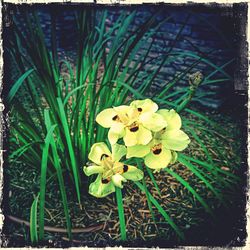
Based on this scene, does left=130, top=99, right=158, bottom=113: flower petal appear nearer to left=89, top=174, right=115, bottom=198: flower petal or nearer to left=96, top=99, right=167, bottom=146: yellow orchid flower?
left=96, top=99, right=167, bottom=146: yellow orchid flower

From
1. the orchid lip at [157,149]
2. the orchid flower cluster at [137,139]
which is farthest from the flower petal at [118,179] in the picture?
the orchid lip at [157,149]

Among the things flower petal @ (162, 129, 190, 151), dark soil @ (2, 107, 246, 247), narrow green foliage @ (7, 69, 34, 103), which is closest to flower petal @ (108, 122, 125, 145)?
flower petal @ (162, 129, 190, 151)

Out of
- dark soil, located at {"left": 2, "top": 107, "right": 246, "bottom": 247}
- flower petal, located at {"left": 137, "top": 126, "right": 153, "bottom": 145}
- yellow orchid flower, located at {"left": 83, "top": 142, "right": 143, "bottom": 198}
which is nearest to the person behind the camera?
flower petal, located at {"left": 137, "top": 126, "right": 153, "bottom": 145}

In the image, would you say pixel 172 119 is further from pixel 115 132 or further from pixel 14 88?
pixel 14 88

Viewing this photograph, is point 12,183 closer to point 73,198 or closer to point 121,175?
point 73,198

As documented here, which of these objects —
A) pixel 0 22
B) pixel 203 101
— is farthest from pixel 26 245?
pixel 203 101

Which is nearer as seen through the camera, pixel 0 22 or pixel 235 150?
pixel 0 22

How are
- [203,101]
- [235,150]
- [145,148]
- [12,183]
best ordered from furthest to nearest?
[203,101], [235,150], [12,183], [145,148]
